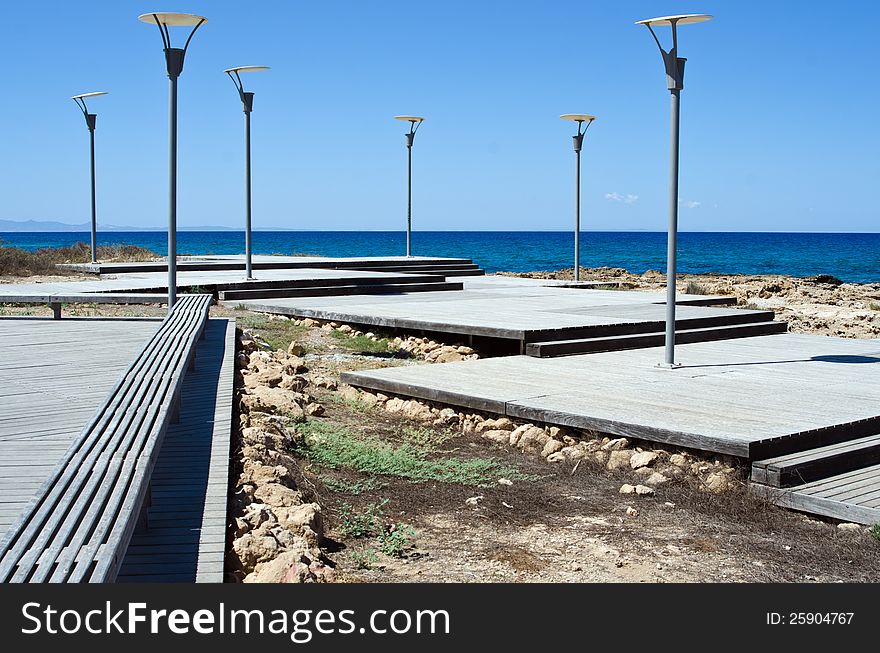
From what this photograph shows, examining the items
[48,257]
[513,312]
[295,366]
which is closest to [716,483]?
[295,366]

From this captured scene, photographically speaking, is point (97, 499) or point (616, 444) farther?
point (616, 444)

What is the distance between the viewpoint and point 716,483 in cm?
629

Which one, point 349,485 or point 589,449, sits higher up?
point 589,449

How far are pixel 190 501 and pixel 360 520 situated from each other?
1.34m

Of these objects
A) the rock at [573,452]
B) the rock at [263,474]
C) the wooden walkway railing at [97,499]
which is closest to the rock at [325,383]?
the rock at [573,452]

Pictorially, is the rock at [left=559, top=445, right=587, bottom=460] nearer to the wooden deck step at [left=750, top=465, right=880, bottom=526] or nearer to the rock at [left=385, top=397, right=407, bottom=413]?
the wooden deck step at [left=750, top=465, right=880, bottom=526]

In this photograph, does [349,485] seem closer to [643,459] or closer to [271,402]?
[643,459]

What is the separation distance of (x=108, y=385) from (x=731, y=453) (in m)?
4.48

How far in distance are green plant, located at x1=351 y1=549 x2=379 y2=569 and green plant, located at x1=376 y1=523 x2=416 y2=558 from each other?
0.08 meters

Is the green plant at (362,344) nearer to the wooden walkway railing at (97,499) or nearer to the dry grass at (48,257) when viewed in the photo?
the wooden walkway railing at (97,499)

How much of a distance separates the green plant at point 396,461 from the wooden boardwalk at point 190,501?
30.9 inches

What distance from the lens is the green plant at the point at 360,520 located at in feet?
17.9

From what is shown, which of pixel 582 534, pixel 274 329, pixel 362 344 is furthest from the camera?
pixel 274 329
